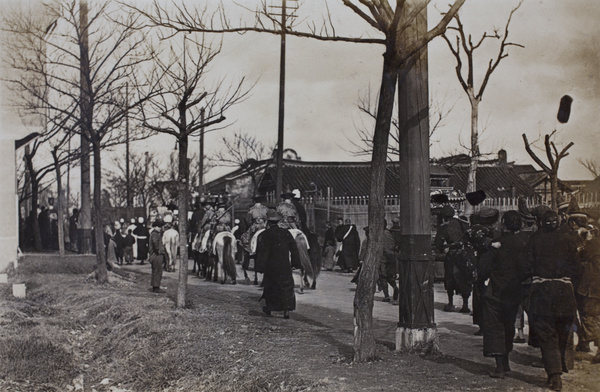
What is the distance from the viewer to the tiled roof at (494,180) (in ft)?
126

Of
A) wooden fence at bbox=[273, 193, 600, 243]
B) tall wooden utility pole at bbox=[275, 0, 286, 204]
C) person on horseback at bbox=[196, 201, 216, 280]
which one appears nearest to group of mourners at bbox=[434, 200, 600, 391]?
person on horseback at bbox=[196, 201, 216, 280]

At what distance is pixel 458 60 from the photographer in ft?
73.1

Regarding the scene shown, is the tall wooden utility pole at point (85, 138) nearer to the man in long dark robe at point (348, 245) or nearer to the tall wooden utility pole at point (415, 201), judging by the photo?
the man in long dark robe at point (348, 245)

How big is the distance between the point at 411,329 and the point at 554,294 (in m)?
2.00

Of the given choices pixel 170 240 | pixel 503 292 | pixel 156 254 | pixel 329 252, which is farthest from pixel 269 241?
pixel 329 252

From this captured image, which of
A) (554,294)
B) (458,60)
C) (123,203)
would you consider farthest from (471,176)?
(123,203)

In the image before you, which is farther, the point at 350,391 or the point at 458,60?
the point at 458,60

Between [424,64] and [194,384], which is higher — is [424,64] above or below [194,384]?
above

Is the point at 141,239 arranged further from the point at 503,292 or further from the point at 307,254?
the point at 503,292

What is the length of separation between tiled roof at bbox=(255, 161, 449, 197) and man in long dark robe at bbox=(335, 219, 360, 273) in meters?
14.5

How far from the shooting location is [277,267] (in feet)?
40.5

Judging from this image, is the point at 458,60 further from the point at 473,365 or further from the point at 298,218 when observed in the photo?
the point at 473,365

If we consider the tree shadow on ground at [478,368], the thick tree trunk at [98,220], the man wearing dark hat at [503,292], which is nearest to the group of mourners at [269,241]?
the thick tree trunk at [98,220]

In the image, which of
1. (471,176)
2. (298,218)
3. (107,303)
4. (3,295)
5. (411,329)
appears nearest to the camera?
(411,329)
